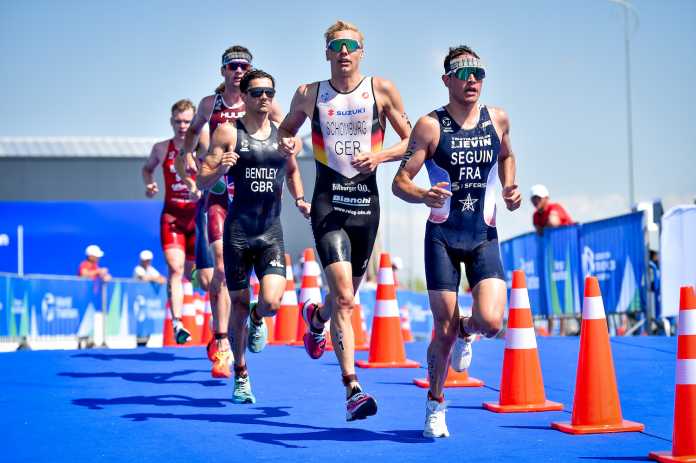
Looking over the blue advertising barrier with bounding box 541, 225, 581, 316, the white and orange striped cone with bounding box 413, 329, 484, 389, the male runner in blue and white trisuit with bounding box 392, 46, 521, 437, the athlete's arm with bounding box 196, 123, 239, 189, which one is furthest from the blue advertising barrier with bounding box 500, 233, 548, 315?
the male runner in blue and white trisuit with bounding box 392, 46, 521, 437

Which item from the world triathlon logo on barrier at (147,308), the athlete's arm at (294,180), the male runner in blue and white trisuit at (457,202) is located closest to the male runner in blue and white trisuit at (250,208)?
the athlete's arm at (294,180)

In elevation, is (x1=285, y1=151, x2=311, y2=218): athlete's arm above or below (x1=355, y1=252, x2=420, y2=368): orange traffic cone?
above

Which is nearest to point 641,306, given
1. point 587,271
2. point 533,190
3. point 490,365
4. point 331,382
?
point 587,271

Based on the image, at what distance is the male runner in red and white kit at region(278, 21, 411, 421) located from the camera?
24.6 feet

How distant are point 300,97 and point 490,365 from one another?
15.7 feet

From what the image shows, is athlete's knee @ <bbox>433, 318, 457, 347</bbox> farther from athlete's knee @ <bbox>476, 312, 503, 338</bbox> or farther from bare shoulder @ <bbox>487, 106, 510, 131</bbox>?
bare shoulder @ <bbox>487, 106, 510, 131</bbox>

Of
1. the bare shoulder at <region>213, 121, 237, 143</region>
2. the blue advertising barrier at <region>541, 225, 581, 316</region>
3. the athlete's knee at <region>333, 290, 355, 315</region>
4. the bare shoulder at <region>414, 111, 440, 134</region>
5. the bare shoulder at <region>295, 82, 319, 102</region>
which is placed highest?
the bare shoulder at <region>295, 82, 319, 102</region>

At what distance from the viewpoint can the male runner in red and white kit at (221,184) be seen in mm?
10227

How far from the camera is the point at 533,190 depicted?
58.9 ft

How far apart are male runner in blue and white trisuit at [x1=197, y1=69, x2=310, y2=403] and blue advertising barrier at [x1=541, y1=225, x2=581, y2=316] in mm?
9835

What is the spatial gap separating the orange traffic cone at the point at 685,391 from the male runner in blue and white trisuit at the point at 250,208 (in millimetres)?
3437

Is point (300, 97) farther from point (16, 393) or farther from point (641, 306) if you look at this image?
point (641, 306)

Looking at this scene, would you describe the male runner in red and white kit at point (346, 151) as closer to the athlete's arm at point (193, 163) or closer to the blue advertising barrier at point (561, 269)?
the athlete's arm at point (193, 163)

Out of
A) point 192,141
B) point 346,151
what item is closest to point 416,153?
point 346,151
